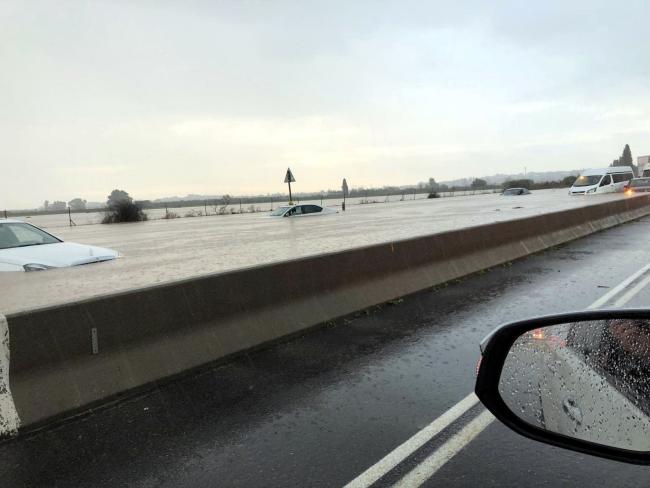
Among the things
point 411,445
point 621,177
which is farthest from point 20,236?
point 621,177

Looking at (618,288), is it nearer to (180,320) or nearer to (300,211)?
(180,320)

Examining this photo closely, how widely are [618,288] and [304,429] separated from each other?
676 centimetres

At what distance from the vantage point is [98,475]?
128 inches

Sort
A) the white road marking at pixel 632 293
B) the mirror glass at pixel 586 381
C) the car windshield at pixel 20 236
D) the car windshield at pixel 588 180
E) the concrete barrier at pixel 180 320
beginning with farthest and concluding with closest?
1. the car windshield at pixel 588 180
2. the car windshield at pixel 20 236
3. the white road marking at pixel 632 293
4. the concrete barrier at pixel 180 320
5. the mirror glass at pixel 586 381

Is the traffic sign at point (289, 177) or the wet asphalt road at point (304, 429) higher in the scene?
the traffic sign at point (289, 177)

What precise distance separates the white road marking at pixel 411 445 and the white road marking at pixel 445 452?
0.13m

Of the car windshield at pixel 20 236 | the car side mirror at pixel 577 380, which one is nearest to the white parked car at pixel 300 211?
the car windshield at pixel 20 236

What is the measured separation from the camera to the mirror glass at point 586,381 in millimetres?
1565

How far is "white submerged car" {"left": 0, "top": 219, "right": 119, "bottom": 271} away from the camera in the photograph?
866cm

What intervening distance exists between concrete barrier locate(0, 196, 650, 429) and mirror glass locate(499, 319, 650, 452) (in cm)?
366

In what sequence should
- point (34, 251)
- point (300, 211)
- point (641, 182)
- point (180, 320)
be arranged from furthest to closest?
point (641, 182)
point (300, 211)
point (34, 251)
point (180, 320)

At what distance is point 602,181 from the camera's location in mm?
40438

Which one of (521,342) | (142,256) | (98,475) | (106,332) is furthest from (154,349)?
(142,256)

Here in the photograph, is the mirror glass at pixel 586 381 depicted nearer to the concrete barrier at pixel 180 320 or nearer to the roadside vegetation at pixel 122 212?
the concrete barrier at pixel 180 320
